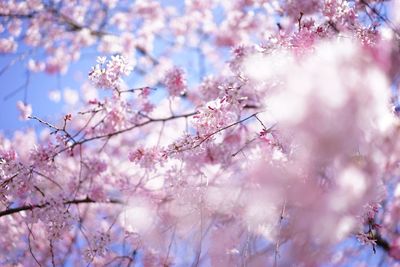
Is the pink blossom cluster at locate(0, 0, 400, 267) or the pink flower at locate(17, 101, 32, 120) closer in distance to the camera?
the pink blossom cluster at locate(0, 0, 400, 267)

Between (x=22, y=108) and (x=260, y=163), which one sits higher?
(x=22, y=108)

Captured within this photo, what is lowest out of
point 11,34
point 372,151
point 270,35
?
point 372,151

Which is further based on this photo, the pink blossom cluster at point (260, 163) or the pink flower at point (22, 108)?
the pink flower at point (22, 108)

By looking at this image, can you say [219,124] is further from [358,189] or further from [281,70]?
[358,189]

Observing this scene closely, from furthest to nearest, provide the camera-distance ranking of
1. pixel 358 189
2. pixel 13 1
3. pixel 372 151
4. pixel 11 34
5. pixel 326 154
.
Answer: pixel 11 34, pixel 13 1, pixel 372 151, pixel 358 189, pixel 326 154

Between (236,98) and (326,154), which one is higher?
(236,98)

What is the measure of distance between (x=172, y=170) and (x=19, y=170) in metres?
1.68

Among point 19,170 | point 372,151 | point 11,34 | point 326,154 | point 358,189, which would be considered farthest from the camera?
point 11,34

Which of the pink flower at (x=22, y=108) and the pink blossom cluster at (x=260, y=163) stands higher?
the pink flower at (x=22, y=108)

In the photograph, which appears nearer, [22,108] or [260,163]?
[260,163]

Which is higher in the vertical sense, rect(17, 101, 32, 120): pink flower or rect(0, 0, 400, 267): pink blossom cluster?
rect(17, 101, 32, 120): pink flower

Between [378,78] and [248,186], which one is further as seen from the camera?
[248,186]

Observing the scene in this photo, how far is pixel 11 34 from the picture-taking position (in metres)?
10.3

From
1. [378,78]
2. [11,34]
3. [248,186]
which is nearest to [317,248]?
[378,78]
